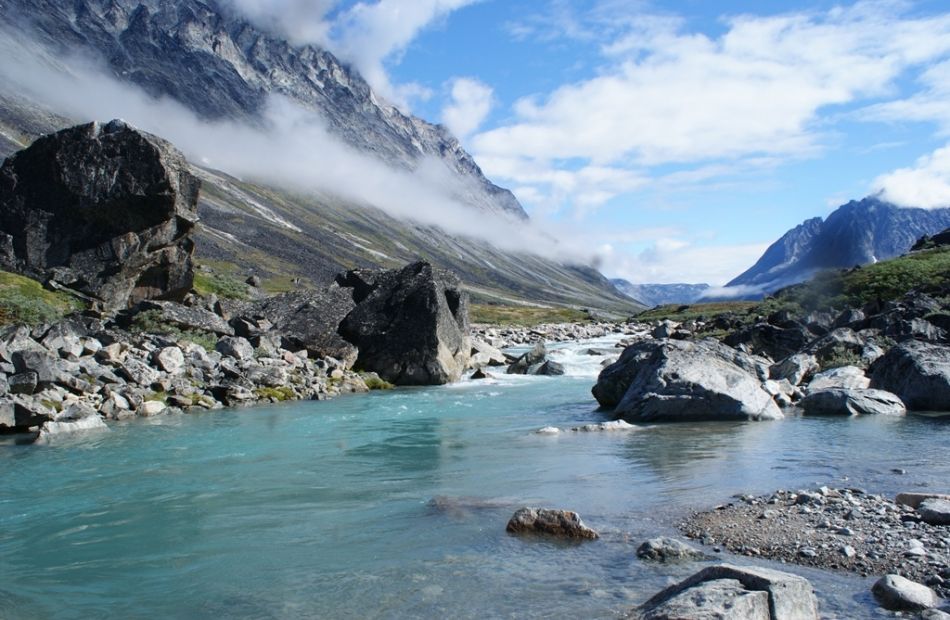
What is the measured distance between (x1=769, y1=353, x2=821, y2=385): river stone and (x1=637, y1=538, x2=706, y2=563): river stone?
2082 centimetres

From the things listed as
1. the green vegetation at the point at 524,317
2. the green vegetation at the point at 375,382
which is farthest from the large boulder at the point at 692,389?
the green vegetation at the point at 524,317

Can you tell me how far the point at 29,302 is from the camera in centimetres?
3259

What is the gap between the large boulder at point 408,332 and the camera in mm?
37188

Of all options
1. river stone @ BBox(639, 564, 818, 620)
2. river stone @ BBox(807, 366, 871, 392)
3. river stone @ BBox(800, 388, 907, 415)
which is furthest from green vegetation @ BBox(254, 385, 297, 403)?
river stone @ BBox(639, 564, 818, 620)

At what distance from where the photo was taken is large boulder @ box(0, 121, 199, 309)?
39.5 m

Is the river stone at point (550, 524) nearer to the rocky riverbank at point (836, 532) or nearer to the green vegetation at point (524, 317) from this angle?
the rocky riverbank at point (836, 532)

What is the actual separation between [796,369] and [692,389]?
9053 mm

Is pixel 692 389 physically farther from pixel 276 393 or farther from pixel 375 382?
pixel 375 382

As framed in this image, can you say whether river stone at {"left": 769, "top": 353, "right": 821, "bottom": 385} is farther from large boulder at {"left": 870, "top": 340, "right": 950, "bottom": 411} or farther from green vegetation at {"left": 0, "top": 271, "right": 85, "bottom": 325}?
green vegetation at {"left": 0, "top": 271, "right": 85, "bottom": 325}

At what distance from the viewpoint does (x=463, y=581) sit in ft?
29.3

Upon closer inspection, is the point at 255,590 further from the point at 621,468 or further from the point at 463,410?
the point at 463,410


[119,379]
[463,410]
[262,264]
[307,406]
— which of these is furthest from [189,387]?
[262,264]

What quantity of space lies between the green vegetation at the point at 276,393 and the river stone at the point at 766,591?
2428 centimetres

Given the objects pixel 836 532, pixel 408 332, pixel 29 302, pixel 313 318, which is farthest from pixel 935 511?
pixel 29 302
